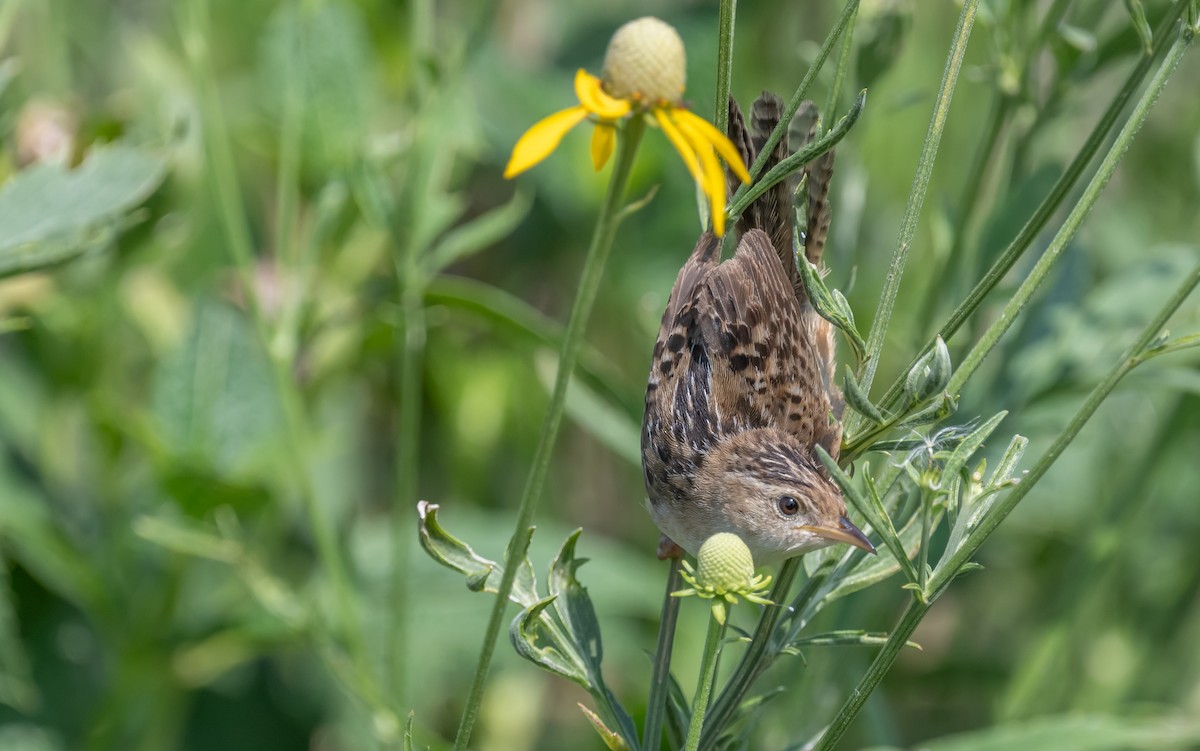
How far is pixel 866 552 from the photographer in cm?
102

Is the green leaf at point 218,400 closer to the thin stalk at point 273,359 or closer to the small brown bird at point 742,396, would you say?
the thin stalk at point 273,359

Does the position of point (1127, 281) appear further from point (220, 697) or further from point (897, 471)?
point (220, 697)

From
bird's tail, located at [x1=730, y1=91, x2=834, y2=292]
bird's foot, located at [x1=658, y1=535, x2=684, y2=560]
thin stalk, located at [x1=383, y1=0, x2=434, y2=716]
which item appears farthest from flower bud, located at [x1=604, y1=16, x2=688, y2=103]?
thin stalk, located at [x1=383, y1=0, x2=434, y2=716]

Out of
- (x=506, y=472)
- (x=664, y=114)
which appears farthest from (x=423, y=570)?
(x=664, y=114)

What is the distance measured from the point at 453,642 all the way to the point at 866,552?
43.8 inches

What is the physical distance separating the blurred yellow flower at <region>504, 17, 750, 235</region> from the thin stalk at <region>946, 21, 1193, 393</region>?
224 millimetres

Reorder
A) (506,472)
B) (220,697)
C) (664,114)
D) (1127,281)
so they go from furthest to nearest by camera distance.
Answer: (506,472) < (220,697) < (1127,281) < (664,114)

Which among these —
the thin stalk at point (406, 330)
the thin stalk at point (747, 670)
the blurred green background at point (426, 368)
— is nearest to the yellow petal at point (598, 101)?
the thin stalk at point (747, 670)

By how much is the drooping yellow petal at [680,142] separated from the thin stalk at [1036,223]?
212mm

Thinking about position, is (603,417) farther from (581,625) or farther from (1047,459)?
(1047,459)

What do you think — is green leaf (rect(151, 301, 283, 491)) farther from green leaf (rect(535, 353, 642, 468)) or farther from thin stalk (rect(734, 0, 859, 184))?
thin stalk (rect(734, 0, 859, 184))

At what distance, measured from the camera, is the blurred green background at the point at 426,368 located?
1561 millimetres

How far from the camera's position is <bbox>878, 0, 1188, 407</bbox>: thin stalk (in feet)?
2.82

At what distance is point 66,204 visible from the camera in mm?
1317
